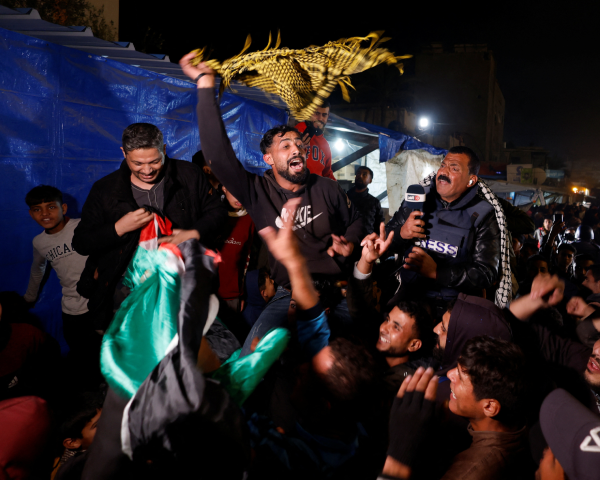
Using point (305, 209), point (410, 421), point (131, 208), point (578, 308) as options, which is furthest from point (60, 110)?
point (578, 308)

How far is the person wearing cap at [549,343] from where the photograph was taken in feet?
9.14

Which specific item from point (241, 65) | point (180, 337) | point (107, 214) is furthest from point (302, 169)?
point (180, 337)

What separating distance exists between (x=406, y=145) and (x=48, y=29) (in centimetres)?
753

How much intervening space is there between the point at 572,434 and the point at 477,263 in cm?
169

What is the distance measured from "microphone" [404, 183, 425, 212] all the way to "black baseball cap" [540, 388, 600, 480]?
170cm

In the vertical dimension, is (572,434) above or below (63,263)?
above

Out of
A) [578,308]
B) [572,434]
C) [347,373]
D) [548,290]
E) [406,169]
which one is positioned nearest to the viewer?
[572,434]

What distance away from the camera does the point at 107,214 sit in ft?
9.08

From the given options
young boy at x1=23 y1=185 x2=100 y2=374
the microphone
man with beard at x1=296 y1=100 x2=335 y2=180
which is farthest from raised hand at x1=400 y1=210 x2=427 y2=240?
young boy at x1=23 y1=185 x2=100 y2=374

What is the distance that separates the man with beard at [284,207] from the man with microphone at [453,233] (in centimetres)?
47

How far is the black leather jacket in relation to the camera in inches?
115

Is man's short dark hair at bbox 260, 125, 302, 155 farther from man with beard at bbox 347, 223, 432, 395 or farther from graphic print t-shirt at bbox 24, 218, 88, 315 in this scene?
graphic print t-shirt at bbox 24, 218, 88, 315

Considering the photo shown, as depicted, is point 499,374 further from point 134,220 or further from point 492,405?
point 134,220

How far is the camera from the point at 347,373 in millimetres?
1902
